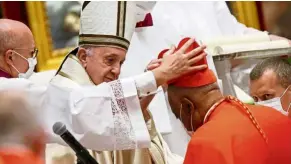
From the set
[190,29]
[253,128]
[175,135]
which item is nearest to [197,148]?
[253,128]

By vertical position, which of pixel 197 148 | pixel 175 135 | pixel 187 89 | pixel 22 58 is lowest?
pixel 175 135

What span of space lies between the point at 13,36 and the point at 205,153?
1076 mm

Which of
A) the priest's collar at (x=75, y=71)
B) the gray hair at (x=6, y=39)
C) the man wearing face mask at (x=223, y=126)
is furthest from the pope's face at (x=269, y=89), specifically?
the gray hair at (x=6, y=39)

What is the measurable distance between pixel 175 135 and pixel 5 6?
5.21ft

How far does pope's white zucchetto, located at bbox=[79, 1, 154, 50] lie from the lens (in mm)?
3057

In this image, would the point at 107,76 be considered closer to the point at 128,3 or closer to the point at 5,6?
the point at 128,3

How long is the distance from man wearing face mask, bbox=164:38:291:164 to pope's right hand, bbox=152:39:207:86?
26mm

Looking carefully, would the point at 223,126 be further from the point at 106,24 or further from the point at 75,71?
the point at 106,24

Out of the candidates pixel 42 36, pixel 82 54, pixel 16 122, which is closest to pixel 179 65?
pixel 82 54

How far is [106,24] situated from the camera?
10.2ft

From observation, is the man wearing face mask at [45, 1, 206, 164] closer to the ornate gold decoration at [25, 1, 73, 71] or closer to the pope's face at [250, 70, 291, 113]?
the pope's face at [250, 70, 291, 113]

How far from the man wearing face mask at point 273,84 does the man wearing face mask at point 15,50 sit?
1.32 m

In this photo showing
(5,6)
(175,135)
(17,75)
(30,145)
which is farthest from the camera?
(5,6)

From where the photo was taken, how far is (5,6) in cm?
462
